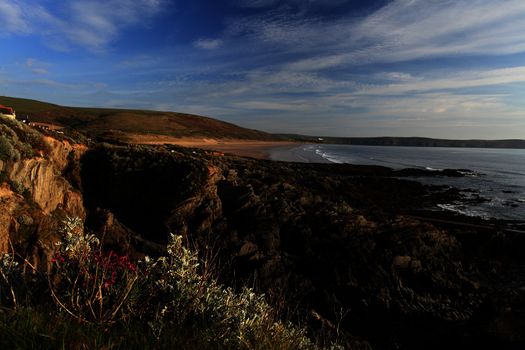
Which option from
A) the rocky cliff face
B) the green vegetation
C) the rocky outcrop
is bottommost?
the rocky outcrop

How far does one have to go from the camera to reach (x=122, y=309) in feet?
10.8

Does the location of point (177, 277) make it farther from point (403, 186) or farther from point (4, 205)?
point (403, 186)

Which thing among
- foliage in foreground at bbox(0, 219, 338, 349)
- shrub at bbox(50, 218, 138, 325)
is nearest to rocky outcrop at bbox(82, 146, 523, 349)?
foliage in foreground at bbox(0, 219, 338, 349)

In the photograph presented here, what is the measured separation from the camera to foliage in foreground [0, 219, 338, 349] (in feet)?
8.83

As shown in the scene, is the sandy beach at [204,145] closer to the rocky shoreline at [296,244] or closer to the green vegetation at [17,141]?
the rocky shoreline at [296,244]

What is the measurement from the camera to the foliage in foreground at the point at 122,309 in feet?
8.83

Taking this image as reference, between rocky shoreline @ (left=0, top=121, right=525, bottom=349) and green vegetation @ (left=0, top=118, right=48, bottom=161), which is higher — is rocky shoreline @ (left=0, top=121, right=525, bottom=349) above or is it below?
below

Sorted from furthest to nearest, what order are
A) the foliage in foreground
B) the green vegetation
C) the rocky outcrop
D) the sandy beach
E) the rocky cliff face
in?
1. the sandy beach
2. the rocky outcrop
3. the green vegetation
4. the rocky cliff face
5. the foliage in foreground

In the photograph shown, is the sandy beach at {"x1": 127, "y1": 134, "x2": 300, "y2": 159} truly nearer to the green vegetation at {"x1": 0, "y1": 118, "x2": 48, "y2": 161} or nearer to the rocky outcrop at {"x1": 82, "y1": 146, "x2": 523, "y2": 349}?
the rocky outcrop at {"x1": 82, "y1": 146, "x2": 523, "y2": 349}

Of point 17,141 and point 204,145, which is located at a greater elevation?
point 17,141

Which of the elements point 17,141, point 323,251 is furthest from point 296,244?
point 17,141

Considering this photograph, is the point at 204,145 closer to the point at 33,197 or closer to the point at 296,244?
the point at 296,244

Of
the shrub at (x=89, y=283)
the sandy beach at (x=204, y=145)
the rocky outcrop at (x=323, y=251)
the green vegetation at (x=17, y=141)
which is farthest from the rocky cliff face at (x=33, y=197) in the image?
the sandy beach at (x=204, y=145)

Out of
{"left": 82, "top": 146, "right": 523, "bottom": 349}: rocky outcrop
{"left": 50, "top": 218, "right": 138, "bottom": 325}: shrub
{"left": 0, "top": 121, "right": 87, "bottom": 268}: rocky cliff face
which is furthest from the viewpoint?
{"left": 82, "top": 146, "right": 523, "bottom": 349}: rocky outcrop
